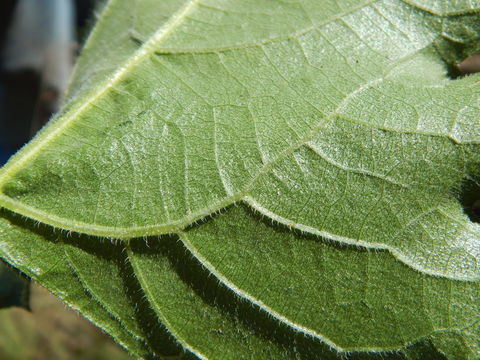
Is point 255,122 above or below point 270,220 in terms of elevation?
above

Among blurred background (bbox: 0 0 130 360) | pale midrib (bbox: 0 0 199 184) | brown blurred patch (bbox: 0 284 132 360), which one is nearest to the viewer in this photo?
pale midrib (bbox: 0 0 199 184)

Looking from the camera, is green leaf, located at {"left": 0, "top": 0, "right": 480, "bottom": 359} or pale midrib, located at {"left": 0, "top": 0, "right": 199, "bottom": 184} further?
pale midrib, located at {"left": 0, "top": 0, "right": 199, "bottom": 184}

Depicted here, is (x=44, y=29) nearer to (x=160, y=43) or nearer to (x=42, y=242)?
(x=160, y=43)

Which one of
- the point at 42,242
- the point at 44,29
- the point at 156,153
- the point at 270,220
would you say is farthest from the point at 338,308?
the point at 44,29

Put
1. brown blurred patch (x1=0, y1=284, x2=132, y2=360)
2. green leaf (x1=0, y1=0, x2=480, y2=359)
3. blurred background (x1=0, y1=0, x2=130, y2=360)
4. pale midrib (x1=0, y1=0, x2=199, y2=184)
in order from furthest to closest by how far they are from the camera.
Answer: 1. brown blurred patch (x1=0, y1=284, x2=132, y2=360)
2. blurred background (x1=0, y1=0, x2=130, y2=360)
3. pale midrib (x1=0, y1=0, x2=199, y2=184)
4. green leaf (x1=0, y1=0, x2=480, y2=359)

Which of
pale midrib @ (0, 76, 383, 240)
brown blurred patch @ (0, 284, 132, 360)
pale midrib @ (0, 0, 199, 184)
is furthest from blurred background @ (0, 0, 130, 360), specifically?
pale midrib @ (0, 76, 383, 240)

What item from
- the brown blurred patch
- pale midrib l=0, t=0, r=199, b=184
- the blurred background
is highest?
pale midrib l=0, t=0, r=199, b=184

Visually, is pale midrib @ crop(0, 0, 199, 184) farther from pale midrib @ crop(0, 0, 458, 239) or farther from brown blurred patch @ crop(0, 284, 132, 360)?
brown blurred patch @ crop(0, 284, 132, 360)

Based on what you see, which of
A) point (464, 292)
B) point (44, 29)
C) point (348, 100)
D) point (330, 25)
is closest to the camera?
point (464, 292)
